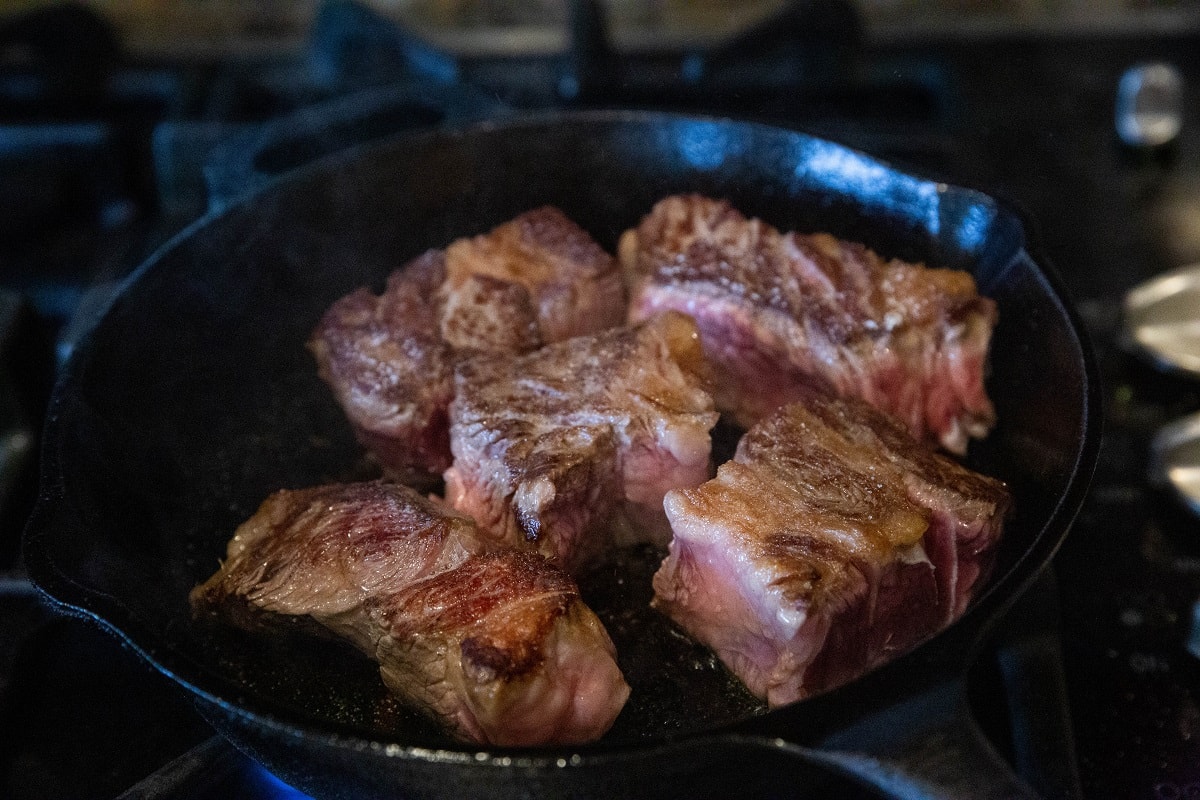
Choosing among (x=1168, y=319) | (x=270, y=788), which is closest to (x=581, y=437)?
(x=270, y=788)

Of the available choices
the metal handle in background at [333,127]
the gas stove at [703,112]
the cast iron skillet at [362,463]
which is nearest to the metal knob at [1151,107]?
the gas stove at [703,112]

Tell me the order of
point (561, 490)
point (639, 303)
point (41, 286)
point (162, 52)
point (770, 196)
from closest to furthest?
point (561, 490), point (639, 303), point (770, 196), point (41, 286), point (162, 52)

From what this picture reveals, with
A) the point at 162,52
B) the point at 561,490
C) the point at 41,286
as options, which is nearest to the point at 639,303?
the point at 561,490

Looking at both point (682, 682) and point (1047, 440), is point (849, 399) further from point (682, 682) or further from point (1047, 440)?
point (682, 682)

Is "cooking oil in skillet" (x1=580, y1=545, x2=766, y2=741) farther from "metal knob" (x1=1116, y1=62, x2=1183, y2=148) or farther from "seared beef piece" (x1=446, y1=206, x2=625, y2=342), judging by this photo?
"metal knob" (x1=1116, y1=62, x2=1183, y2=148)

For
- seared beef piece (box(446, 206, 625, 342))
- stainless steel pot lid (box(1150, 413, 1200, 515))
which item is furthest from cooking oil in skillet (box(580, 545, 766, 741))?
stainless steel pot lid (box(1150, 413, 1200, 515))

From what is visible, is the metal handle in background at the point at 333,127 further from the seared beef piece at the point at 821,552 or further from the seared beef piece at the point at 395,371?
the seared beef piece at the point at 821,552

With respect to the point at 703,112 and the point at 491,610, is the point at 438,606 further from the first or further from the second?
the point at 703,112
